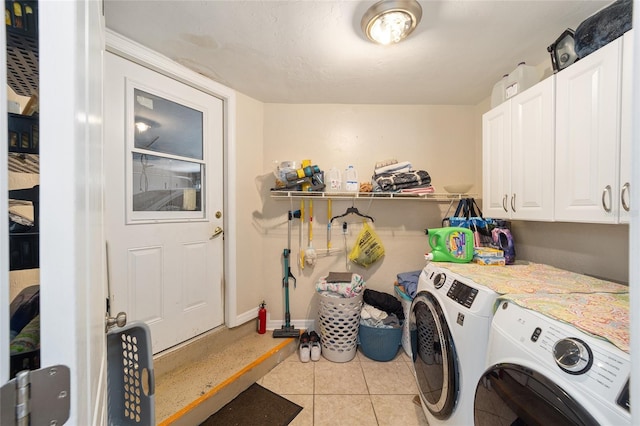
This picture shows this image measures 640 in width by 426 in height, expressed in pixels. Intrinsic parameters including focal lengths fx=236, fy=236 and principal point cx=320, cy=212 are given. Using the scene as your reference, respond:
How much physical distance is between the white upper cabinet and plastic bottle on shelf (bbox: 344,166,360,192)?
956 millimetres

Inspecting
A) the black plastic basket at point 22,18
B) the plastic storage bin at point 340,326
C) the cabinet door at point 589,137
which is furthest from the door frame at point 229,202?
the cabinet door at point 589,137

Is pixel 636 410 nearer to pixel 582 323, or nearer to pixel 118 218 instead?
pixel 582 323

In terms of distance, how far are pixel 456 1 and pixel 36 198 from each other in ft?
5.57

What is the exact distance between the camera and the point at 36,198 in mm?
370

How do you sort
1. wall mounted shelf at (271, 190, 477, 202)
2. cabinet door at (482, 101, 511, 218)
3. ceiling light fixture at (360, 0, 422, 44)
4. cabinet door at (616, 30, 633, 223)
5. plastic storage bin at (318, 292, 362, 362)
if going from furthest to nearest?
1. wall mounted shelf at (271, 190, 477, 202)
2. plastic storage bin at (318, 292, 362, 362)
3. cabinet door at (482, 101, 511, 218)
4. ceiling light fixture at (360, 0, 422, 44)
5. cabinet door at (616, 30, 633, 223)

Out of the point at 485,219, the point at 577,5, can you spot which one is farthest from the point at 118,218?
the point at 577,5

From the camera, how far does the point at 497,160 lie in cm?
158

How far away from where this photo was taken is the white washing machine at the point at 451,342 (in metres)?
0.97

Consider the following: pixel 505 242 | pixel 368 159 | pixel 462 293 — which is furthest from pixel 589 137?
pixel 368 159

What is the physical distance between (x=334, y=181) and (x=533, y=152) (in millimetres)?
1329

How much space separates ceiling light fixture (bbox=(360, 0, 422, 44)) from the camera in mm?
1136

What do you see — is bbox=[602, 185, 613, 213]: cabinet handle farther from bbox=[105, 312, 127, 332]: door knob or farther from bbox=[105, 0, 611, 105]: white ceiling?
bbox=[105, 312, 127, 332]: door knob

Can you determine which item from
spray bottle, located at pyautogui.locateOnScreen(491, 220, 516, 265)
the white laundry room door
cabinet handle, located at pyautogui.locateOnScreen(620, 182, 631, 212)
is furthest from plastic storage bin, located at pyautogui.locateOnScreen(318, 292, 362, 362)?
cabinet handle, located at pyautogui.locateOnScreen(620, 182, 631, 212)

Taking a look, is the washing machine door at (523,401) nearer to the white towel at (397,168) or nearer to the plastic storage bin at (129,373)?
the plastic storage bin at (129,373)
